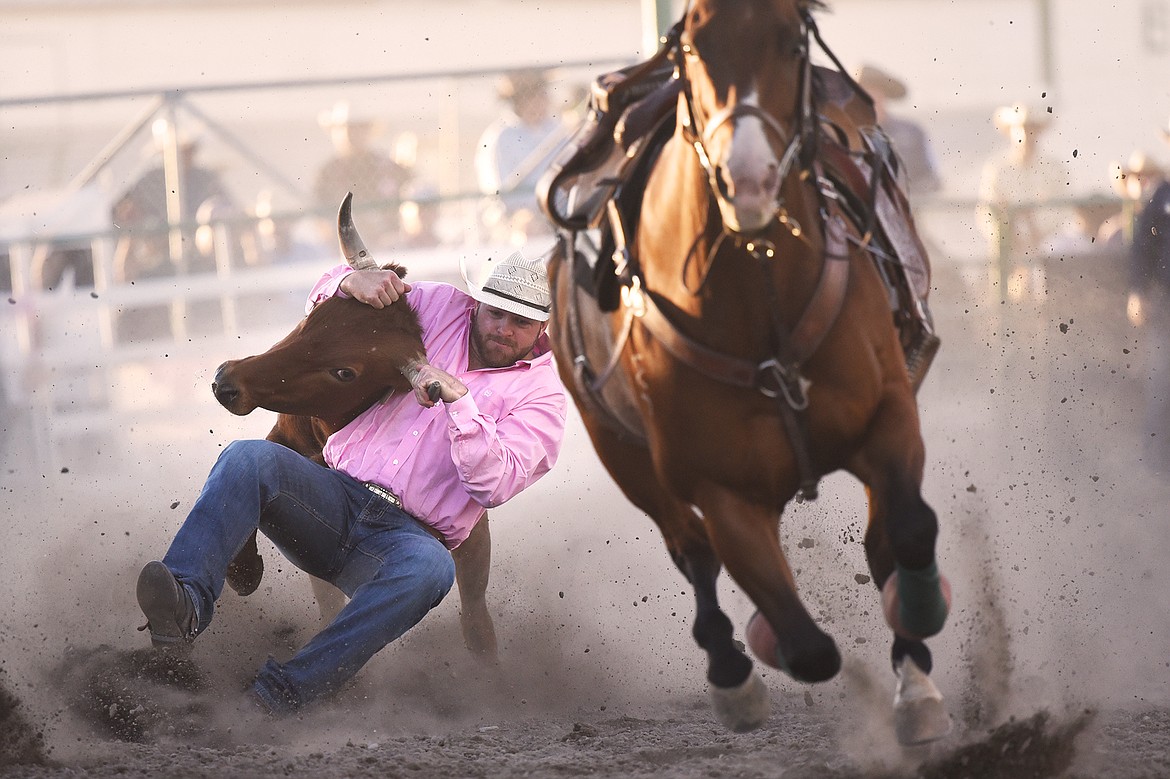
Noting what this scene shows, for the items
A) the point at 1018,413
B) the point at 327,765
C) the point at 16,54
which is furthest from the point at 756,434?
the point at 16,54

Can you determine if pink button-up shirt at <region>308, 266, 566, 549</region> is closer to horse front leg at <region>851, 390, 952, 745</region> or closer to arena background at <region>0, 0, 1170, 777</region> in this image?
arena background at <region>0, 0, 1170, 777</region>

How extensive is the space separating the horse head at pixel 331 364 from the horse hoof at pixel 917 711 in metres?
→ 1.82

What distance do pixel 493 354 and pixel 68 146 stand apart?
6903 mm

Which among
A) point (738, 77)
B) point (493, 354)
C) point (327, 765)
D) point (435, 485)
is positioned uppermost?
point (738, 77)

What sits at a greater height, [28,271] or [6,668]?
[28,271]

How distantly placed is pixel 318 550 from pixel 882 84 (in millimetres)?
3894

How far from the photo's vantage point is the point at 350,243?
489 cm

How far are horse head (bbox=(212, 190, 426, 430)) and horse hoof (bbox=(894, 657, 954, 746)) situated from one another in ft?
5.98

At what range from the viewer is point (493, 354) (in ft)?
16.2

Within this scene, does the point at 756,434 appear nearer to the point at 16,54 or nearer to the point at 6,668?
the point at 6,668

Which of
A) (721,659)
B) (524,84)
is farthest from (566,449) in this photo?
(721,659)

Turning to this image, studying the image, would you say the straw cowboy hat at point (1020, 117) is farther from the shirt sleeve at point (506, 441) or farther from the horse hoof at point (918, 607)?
the horse hoof at point (918, 607)

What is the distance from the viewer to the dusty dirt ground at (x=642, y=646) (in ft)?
14.1

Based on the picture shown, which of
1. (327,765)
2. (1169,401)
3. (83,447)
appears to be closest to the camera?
(327,765)
